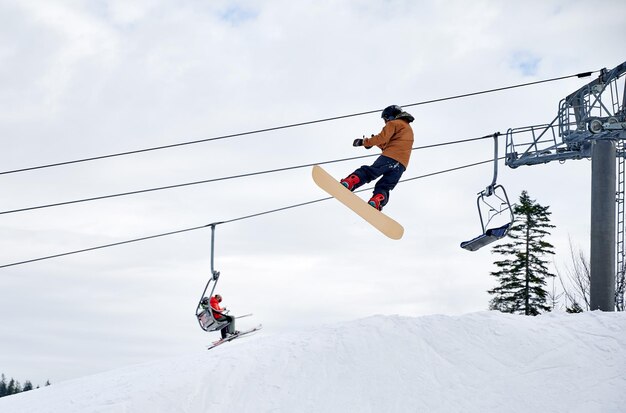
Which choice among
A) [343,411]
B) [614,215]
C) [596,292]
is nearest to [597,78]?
[614,215]

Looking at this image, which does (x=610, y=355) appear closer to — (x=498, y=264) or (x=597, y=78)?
(x=597, y=78)

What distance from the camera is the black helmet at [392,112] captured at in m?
12.5

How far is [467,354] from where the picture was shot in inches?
545

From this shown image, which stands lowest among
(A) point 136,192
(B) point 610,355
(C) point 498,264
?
(B) point 610,355

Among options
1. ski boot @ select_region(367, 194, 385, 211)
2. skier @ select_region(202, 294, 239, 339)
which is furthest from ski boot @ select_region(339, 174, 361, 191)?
skier @ select_region(202, 294, 239, 339)

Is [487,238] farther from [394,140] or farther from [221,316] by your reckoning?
[221,316]

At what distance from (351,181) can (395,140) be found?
3.39 feet

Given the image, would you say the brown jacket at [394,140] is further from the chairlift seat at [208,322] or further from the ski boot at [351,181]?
the chairlift seat at [208,322]

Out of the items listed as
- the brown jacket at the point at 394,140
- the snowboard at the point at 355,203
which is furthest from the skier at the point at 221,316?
the brown jacket at the point at 394,140

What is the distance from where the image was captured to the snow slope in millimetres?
12648

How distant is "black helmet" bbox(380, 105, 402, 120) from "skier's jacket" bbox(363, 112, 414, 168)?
0.06 metres

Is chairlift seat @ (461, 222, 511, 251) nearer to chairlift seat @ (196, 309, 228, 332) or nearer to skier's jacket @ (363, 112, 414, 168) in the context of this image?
skier's jacket @ (363, 112, 414, 168)

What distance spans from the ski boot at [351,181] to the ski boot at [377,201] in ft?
1.20

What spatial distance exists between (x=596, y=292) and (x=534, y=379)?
4.47 meters
